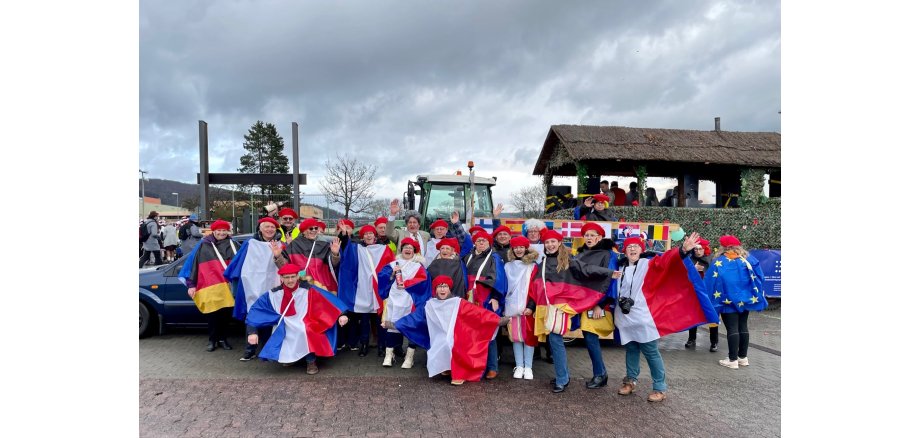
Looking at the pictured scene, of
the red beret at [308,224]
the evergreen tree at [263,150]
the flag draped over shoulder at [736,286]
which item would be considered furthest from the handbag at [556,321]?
the evergreen tree at [263,150]

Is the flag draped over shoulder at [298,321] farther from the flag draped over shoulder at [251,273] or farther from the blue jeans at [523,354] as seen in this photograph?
the blue jeans at [523,354]

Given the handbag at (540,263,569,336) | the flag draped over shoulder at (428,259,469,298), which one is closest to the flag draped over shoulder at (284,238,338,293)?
the flag draped over shoulder at (428,259,469,298)

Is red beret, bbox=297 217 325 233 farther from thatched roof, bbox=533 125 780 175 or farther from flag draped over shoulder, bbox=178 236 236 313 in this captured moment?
thatched roof, bbox=533 125 780 175

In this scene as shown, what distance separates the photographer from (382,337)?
6574mm

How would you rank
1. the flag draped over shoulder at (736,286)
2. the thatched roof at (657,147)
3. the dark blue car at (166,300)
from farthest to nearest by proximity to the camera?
the thatched roof at (657,147), the dark blue car at (166,300), the flag draped over shoulder at (736,286)

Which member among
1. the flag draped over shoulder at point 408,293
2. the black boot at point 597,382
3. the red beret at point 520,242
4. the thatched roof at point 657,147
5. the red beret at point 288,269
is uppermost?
the thatched roof at point 657,147

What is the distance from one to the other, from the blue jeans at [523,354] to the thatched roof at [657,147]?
452 inches

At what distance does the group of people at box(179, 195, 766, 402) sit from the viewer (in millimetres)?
5266

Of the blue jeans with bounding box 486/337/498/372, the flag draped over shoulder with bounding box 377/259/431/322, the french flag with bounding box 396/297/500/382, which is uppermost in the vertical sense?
the flag draped over shoulder with bounding box 377/259/431/322

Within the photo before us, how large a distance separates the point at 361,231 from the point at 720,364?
5.32 meters

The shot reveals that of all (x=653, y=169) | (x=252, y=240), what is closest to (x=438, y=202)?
(x=252, y=240)

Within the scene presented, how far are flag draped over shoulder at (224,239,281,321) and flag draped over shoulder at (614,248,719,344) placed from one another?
4.41 meters

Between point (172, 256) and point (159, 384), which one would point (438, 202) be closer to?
point (159, 384)

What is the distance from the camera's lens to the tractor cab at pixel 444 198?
1150cm
